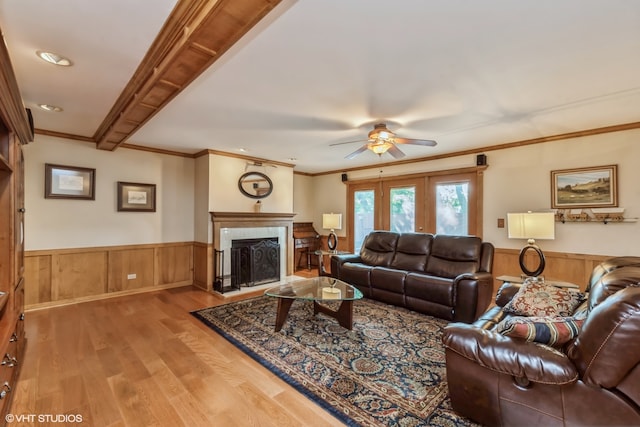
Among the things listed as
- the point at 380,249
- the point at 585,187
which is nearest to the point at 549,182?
the point at 585,187

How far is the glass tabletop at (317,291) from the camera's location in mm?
2900

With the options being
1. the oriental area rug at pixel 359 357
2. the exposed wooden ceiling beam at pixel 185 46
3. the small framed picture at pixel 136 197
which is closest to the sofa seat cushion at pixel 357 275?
the oriental area rug at pixel 359 357

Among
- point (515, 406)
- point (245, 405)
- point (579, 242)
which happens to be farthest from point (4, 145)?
point (579, 242)

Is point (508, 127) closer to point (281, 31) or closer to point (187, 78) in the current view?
point (281, 31)

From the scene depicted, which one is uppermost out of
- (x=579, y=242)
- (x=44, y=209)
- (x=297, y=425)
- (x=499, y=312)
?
(x=44, y=209)

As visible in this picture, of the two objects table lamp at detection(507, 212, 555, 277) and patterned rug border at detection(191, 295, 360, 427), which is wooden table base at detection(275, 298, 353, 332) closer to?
patterned rug border at detection(191, 295, 360, 427)

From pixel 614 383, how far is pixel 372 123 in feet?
9.26

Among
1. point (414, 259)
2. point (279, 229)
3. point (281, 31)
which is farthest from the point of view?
point (279, 229)

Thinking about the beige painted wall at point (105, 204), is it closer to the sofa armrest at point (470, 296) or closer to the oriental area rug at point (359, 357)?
the oriental area rug at point (359, 357)

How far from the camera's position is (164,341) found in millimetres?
2801

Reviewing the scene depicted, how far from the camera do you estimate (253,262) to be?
500 centimetres

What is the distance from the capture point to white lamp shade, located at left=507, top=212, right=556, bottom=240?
10.3 feet

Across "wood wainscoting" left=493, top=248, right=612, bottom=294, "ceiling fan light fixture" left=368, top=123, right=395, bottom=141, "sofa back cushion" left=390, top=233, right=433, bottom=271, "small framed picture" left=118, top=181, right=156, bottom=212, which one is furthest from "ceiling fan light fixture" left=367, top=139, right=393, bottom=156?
"small framed picture" left=118, top=181, right=156, bottom=212

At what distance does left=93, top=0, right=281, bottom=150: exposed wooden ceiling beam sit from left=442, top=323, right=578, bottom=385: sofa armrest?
6.56 ft
